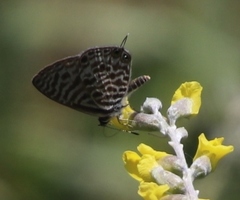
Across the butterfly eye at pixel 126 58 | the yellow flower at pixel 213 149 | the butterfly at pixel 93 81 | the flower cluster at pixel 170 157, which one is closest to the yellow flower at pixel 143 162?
the flower cluster at pixel 170 157

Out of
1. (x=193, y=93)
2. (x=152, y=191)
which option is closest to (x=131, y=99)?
(x=193, y=93)

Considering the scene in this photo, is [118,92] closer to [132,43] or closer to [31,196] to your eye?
[31,196]

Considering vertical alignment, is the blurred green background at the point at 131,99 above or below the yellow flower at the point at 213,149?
below

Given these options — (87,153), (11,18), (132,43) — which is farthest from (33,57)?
(87,153)

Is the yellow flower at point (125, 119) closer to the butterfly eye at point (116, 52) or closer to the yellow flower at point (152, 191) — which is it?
the butterfly eye at point (116, 52)

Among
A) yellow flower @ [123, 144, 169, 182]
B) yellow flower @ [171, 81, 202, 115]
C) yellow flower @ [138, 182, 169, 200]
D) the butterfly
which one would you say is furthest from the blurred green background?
yellow flower @ [138, 182, 169, 200]

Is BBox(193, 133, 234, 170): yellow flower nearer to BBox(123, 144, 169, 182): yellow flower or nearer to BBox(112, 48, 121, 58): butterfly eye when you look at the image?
BBox(123, 144, 169, 182): yellow flower

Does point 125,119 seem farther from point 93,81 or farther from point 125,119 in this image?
point 93,81
